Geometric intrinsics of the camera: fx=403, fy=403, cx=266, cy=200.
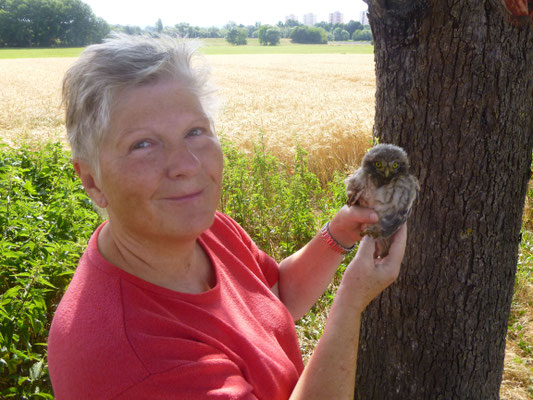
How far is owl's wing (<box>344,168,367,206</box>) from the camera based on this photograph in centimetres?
192

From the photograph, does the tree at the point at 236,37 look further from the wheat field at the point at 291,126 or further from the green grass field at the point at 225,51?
the wheat field at the point at 291,126

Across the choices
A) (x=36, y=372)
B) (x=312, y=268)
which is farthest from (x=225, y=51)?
(x=312, y=268)

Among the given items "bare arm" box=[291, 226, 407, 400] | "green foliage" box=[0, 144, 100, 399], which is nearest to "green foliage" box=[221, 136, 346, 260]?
"green foliage" box=[0, 144, 100, 399]

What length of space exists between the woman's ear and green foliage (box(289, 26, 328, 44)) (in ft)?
316

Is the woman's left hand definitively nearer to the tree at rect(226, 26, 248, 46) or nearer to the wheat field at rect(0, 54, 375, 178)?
the wheat field at rect(0, 54, 375, 178)

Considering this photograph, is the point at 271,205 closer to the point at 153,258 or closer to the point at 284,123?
the point at 284,123

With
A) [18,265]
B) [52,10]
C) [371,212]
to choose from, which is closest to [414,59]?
[371,212]

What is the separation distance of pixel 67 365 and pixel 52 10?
211ft

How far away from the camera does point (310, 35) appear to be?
9144 cm

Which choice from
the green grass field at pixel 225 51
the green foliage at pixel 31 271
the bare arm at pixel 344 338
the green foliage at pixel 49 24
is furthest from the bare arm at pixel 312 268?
the green foliage at pixel 49 24

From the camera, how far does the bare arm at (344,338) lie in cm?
150

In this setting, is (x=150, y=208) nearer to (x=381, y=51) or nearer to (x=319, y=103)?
(x=381, y=51)

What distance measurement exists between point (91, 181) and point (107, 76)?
45 centimetres

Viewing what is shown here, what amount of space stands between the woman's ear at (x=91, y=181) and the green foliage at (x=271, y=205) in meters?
3.17
